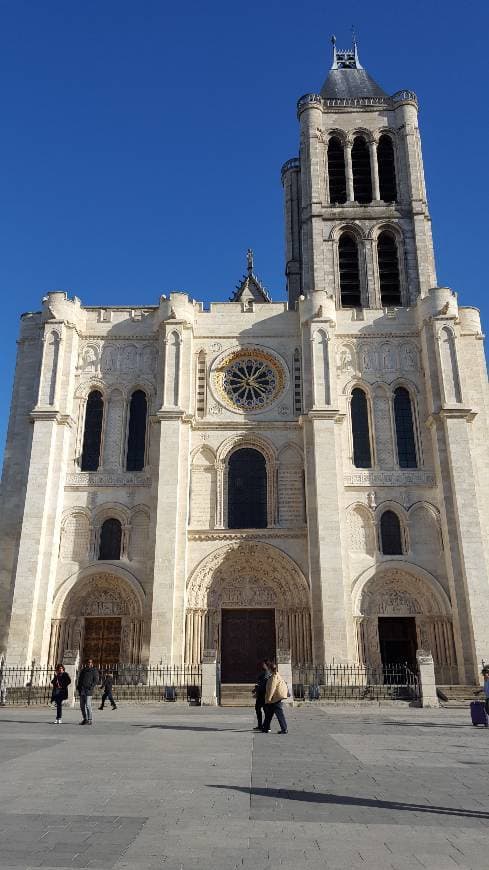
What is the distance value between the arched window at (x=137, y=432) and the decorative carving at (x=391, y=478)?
769 cm

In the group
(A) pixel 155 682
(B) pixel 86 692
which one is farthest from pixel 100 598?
(B) pixel 86 692

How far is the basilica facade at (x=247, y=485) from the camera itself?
2252 centimetres

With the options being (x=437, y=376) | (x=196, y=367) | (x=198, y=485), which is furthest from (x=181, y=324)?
(x=437, y=376)

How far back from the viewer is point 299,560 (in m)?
23.6

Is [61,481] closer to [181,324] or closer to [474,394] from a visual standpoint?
[181,324]

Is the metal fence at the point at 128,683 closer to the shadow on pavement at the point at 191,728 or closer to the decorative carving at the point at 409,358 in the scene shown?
the shadow on pavement at the point at 191,728

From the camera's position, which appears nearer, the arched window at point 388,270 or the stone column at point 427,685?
the stone column at point 427,685

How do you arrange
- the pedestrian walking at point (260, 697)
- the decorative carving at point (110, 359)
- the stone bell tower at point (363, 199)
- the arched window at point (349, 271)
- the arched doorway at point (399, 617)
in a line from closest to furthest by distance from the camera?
the pedestrian walking at point (260, 697) < the arched doorway at point (399, 617) < the decorative carving at point (110, 359) < the stone bell tower at point (363, 199) < the arched window at point (349, 271)

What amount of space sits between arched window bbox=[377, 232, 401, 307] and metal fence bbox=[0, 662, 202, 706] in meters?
19.0

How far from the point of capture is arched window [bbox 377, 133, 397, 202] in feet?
111

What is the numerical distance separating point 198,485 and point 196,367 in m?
4.87

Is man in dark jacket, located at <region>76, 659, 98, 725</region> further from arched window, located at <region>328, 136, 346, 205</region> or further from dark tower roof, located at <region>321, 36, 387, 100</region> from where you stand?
dark tower roof, located at <region>321, 36, 387, 100</region>

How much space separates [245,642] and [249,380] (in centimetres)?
989

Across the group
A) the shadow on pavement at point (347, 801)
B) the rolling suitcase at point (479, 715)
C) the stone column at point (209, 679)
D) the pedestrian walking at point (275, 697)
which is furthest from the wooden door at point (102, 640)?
the shadow on pavement at point (347, 801)
